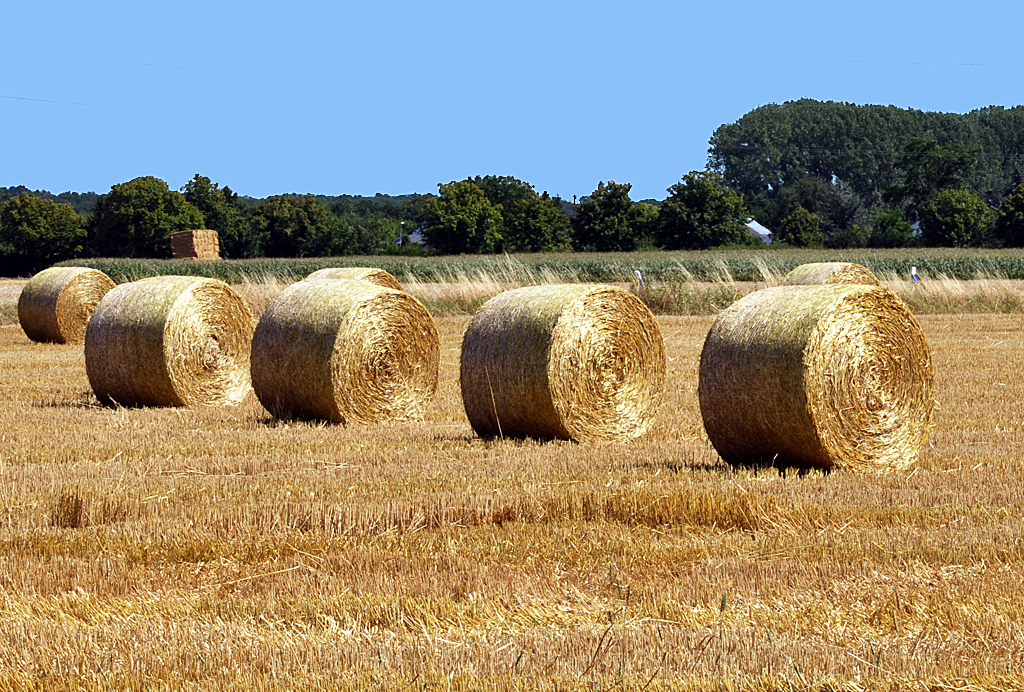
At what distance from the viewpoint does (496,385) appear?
10188mm

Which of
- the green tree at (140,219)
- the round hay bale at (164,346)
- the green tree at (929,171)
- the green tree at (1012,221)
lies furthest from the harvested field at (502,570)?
the green tree at (929,171)

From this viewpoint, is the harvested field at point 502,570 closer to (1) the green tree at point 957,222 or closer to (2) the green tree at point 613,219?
(2) the green tree at point 613,219

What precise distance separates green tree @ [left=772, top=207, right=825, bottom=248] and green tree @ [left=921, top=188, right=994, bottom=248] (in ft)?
40.4

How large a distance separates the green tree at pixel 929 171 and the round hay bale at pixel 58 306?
3141 inches

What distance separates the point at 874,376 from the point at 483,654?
4997 millimetres

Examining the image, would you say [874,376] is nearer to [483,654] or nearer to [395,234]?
[483,654]

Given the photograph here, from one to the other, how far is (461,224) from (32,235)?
1038 inches

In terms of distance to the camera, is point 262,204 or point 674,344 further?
point 262,204

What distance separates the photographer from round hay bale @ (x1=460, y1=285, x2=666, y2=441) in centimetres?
1005

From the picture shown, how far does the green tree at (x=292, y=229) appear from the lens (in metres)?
77.1

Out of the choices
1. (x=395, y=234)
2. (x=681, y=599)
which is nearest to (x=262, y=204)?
(x=395, y=234)

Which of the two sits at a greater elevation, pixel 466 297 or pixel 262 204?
pixel 262 204

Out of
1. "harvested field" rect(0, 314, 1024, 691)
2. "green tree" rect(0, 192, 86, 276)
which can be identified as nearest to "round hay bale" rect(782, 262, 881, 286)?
"harvested field" rect(0, 314, 1024, 691)

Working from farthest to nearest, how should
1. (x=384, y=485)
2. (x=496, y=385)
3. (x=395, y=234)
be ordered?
(x=395, y=234) < (x=496, y=385) < (x=384, y=485)
